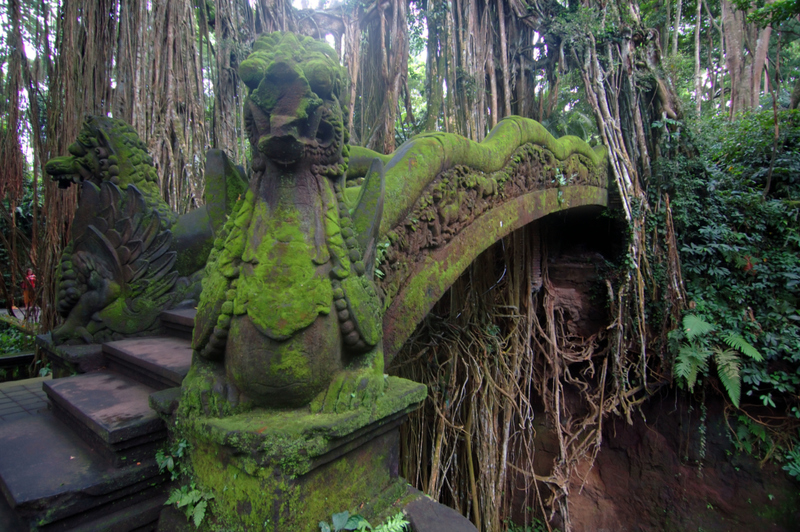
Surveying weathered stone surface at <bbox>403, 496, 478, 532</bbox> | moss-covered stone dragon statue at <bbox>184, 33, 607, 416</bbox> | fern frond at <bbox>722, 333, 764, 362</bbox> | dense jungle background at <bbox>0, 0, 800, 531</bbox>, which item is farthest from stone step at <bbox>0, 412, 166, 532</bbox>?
fern frond at <bbox>722, 333, 764, 362</bbox>

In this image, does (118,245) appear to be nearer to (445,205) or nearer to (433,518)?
(445,205)

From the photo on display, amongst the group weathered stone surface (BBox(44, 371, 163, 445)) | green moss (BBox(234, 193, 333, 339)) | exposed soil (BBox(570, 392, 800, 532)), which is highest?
green moss (BBox(234, 193, 333, 339))

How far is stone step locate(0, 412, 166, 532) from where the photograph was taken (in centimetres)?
131

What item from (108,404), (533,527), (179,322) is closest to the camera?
(108,404)

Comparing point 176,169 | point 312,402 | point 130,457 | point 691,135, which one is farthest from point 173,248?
point 691,135

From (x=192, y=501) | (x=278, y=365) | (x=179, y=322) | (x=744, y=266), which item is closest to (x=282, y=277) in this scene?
(x=278, y=365)

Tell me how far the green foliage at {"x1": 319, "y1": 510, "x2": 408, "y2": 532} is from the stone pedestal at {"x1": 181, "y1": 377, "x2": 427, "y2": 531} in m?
0.03

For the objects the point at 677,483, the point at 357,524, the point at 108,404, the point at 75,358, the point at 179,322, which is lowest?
the point at 677,483

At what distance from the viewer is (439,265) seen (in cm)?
216

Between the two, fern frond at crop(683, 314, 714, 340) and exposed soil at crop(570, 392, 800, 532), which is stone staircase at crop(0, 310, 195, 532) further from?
fern frond at crop(683, 314, 714, 340)

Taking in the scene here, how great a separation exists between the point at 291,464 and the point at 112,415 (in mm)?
988

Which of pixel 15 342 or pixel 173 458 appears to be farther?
pixel 15 342

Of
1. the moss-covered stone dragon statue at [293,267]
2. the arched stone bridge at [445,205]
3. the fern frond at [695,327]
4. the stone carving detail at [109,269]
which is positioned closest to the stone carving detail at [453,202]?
the arched stone bridge at [445,205]

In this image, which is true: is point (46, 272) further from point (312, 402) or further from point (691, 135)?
point (691, 135)
